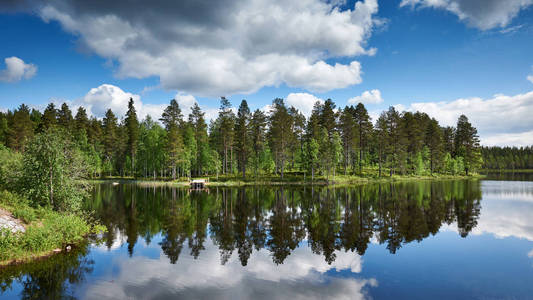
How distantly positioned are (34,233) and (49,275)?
14.0ft

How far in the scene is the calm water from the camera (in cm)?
1257

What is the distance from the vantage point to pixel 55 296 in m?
11.8

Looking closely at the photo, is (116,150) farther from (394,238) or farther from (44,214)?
(394,238)

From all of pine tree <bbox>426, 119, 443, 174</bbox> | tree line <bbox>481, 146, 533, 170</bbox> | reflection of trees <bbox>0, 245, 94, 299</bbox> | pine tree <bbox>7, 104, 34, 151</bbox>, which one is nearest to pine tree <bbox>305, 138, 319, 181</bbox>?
pine tree <bbox>426, 119, 443, 174</bbox>

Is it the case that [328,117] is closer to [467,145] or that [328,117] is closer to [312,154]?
[312,154]

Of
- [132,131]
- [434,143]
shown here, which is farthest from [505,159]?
[132,131]

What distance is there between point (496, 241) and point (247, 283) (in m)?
19.1

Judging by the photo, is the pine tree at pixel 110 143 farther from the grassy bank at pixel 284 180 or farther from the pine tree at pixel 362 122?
the pine tree at pixel 362 122

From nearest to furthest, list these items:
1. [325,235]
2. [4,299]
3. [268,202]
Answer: [4,299]
[325,235]
[268,202]

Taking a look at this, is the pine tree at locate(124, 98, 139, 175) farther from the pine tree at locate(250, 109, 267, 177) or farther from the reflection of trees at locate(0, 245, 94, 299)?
the reflection of trees at locate(0, 245, 94, 299)

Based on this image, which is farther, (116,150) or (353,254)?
(116,150)

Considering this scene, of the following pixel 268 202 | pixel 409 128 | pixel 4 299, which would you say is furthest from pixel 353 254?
pixel 409 128

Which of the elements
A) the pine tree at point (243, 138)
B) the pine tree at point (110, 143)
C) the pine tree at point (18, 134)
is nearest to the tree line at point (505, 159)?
the pine tree at point (243, 138)

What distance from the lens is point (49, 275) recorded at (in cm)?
1370
